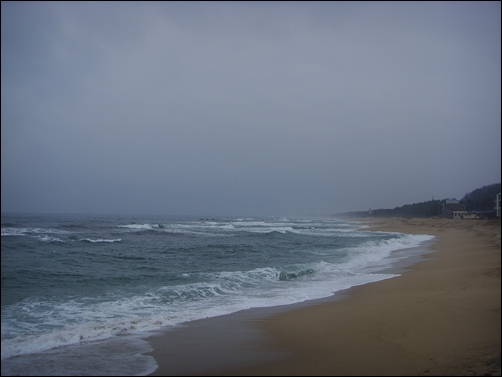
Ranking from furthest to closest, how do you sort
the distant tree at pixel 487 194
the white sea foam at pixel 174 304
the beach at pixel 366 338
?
the white sea foam at pixel 174 304
the distant tree at pixel 487 194
the beach at pixel 366 338

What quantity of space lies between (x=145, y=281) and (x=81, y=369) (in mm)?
6773

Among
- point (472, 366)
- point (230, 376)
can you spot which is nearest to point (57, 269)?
point (230, 376)

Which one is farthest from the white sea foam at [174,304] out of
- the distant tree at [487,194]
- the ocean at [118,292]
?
the distant tree at [487,194]

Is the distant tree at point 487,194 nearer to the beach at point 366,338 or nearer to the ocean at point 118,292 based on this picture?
the beach at point 366,338

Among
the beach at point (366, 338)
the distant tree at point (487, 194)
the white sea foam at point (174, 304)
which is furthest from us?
the white sea foam at point (174, 304)

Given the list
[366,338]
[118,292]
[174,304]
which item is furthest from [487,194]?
[118,292]

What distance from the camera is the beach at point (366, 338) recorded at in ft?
11.9

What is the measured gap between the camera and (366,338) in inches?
206

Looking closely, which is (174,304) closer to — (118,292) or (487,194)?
(118,292)

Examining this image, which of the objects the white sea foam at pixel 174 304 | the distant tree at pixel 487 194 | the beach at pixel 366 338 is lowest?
the white sea foam at pixel 174 304

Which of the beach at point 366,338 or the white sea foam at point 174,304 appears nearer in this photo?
the beach at point 366,338

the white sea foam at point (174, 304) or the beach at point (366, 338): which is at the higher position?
the beach at point (366, 338)

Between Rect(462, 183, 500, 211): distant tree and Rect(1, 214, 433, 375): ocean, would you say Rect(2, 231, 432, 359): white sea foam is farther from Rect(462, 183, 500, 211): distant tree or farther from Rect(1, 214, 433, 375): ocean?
Rect(462, 183, 500, 211): distant tree

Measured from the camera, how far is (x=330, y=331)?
589cm
